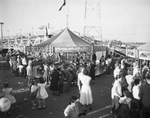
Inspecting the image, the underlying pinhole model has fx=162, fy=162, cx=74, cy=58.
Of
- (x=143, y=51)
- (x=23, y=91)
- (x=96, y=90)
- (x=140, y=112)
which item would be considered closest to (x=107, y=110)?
(x=140, y=112)

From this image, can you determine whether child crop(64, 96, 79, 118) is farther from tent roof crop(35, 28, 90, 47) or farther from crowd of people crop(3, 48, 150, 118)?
tent roof crop(35, 28, 90, 47)

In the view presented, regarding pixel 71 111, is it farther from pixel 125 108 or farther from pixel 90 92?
pixel 90 92

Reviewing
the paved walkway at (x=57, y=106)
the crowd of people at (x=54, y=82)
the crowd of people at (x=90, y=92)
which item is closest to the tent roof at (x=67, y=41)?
the crowd of people at (x=54, y=82)

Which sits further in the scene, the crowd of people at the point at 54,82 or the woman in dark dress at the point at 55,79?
the woman in dark dress at the point at 55,79

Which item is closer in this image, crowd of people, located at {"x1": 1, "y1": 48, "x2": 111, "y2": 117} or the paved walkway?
the paved walkway

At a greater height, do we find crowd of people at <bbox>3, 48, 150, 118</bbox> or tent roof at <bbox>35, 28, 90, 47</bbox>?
tent roof at <bbox>35, 28, 90, 47</bbox>

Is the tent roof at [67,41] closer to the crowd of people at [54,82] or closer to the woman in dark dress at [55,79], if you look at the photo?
the crowd of people at [54,82]

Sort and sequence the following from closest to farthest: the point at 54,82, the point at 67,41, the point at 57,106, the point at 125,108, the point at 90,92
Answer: the point at 125,108, the point at 90,92, the point at 57,106, the point at 54,82, the point at 67,41

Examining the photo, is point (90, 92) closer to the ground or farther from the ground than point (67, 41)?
closer to the ground

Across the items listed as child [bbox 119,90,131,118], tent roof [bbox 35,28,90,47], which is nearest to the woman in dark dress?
tent roof [bbox 35,28,90,47]

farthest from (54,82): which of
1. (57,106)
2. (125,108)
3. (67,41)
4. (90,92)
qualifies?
(125,108)

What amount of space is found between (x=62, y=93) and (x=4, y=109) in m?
3.48

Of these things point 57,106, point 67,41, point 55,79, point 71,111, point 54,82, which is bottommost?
point 57,106

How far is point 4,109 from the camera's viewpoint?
169 inches
